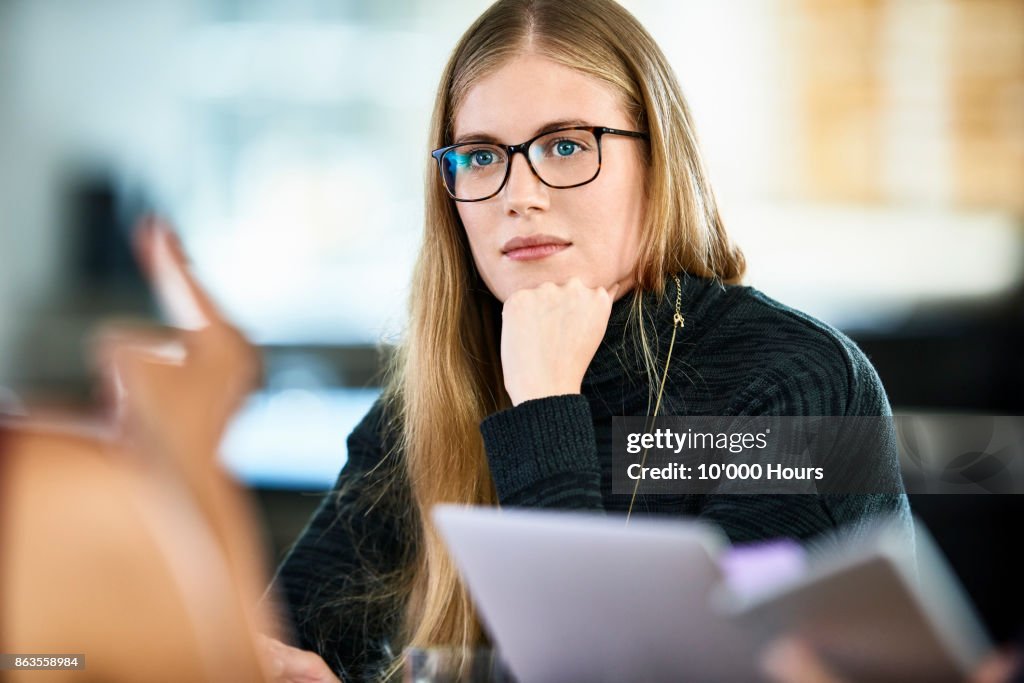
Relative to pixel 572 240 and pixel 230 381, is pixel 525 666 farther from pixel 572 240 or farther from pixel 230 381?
pixel 572 240

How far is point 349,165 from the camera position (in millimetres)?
3555

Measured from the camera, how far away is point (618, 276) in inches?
47.1

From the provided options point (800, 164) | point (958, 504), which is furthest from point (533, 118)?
point (800, 164)

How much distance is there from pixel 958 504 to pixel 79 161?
3.04 meters

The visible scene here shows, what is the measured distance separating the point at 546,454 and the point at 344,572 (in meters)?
0.41

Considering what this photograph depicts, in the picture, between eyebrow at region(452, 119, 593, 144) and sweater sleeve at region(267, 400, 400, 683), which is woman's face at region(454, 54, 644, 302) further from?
sweater sleeve at region(267, 400, 400, 683)

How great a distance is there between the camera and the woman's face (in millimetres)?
1135

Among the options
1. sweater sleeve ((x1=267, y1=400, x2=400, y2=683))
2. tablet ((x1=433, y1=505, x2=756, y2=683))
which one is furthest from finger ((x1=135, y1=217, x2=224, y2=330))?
sweater sleeve ((x1=267, y1=400, x2=400, y2=683))

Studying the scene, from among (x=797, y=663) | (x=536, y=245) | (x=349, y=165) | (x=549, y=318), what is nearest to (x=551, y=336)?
(x=549, y=318)

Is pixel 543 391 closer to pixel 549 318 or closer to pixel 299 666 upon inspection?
pixel 549 318

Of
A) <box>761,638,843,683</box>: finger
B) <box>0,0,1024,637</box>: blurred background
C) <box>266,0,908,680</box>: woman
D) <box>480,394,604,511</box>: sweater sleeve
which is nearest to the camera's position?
<box>761,638,843,683</box>: finger

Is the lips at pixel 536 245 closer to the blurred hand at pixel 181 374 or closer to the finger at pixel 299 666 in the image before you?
the finger at pixel 299 666

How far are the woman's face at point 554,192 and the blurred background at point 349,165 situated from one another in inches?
64.7

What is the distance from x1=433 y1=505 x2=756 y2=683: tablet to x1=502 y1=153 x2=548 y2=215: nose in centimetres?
54
